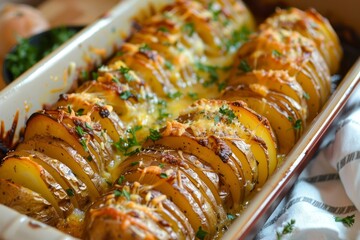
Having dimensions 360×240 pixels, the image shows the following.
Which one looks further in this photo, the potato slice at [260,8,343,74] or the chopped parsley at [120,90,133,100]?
the potato slice at [260,8,343,74]

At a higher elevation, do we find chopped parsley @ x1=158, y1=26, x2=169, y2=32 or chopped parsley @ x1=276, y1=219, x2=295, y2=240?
chopped parsley @ x1=158, y1=26, x2=169, y2=32

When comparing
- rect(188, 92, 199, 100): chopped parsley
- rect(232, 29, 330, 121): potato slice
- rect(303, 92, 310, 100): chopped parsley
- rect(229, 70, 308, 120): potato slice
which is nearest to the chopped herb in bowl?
rect(188, 92, 199, 100): chopped parsley

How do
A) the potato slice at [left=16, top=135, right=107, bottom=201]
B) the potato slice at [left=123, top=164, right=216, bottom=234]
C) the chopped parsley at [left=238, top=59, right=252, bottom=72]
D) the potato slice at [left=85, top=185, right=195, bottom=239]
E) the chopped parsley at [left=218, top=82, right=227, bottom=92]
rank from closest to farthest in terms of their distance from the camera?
the potato slice at [left=85, top=185, right=195, bottom=239], the potato slice at [left=123, top=164, right=216, bottom=234], the potato slice at [left=16, top=135, right=107, bottom=201], the chopped parsley at [left=238, top=59, right=252, bottom=72], the chopped parsley at [left=218, top=82, right=227, bottom=92]

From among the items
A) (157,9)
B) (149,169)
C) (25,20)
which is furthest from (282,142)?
(25,20)

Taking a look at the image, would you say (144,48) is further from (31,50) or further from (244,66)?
(31,50)

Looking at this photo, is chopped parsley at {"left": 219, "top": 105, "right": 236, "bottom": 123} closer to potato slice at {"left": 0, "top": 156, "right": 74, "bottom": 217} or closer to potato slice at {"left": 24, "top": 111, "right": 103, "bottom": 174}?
potato slice at {"left": 24, "top": 111, "right": 103, "bottom": 174}

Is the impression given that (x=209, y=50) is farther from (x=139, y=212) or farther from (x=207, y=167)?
(x=139, y=212)

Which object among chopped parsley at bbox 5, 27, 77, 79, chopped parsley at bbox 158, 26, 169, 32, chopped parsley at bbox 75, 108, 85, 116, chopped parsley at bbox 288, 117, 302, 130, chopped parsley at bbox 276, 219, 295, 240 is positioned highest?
chopped parsley at bbox 5, 27, 77, 79
